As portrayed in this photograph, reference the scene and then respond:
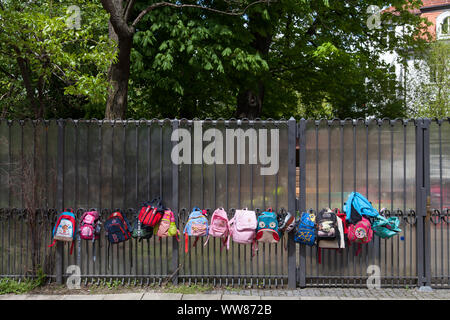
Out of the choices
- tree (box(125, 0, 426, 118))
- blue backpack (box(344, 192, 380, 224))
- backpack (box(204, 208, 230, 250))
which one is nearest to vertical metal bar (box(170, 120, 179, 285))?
backpack (box(204, 208, 230, 250))

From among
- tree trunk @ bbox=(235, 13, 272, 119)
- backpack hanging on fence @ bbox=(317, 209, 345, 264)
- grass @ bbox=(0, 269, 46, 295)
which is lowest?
grass @ bbox=(0, 269, 46, 295)

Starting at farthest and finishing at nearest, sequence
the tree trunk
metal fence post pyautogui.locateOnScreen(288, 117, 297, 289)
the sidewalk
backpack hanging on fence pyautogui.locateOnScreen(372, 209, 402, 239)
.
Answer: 1. the tree trunk
2. metal fence post pyautogui.locateOnScreen(288, 117, 297, 289)
3. backpack hanging on fence pyautogui.locateOnScreen(372, 209, 402, 239)
4. the sidewalk

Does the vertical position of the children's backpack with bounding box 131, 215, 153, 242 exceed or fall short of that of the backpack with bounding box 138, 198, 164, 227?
it falls short

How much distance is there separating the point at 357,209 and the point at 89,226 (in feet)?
13.0

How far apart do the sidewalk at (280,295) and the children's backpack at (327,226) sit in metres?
0.85

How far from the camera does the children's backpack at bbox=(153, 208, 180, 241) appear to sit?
6.15 meters

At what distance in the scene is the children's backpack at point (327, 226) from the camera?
590 centimetres

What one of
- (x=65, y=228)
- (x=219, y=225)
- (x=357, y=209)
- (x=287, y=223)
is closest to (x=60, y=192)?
(x=65, y=228)

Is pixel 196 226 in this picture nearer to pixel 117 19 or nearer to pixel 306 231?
pixel 306 231

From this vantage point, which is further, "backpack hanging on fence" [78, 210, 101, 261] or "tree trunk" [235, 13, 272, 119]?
"tree trunk" [235, 13, 272, 119]

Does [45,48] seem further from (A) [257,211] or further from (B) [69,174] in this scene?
(A) [257,211]

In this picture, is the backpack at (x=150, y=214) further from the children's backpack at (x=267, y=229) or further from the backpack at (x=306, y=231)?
the backpack at (x=306, y=231)

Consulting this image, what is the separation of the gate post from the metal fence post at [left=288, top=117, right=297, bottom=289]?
1.86 meters

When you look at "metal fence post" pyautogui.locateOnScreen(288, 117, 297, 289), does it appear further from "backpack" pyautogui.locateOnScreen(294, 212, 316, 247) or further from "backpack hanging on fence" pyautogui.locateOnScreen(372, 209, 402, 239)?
"backpack hanging on fence" pyautogui.locateOnScreen(372, 209, 402, 239)
